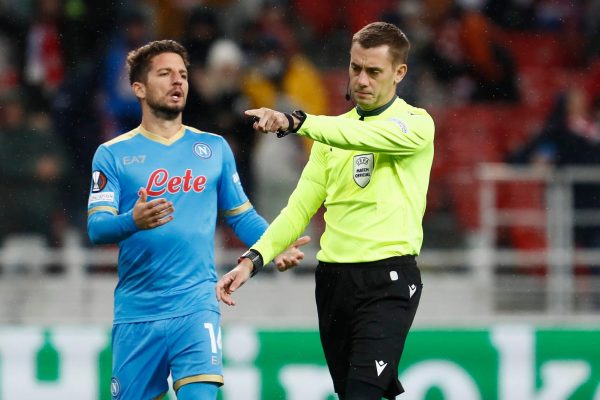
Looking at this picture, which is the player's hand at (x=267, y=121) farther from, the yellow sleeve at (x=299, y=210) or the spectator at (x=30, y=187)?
the spectator at (x=30, y=187)

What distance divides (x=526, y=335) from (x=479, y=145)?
3.12m

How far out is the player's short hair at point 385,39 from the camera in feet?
18.0

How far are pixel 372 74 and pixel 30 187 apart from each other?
524cm

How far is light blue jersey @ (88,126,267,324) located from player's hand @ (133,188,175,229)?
0.38 metres

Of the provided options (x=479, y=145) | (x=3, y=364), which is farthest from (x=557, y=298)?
(x=3, y=364)

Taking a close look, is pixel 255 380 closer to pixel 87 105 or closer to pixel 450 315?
pixel 450 315

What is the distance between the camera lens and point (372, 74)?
18.1 ft

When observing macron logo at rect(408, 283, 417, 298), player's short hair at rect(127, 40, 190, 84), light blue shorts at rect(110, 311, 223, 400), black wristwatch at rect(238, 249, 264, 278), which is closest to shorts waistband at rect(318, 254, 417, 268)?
macron logo at rect(408, 283, 417, 298)

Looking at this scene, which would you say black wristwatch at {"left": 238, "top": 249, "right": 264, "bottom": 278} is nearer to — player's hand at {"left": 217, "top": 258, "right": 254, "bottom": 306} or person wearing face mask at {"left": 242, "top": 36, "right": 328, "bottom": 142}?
player's hand at {"left": 217, "top": 258, "right": 254, "bottom": 306}

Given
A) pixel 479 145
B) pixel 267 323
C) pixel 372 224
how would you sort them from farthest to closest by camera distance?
pixel 479 145 < pixel 267 323 < pixel 372 224

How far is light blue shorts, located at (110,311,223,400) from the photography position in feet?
19.2

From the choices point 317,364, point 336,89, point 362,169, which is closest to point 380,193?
point 362,169

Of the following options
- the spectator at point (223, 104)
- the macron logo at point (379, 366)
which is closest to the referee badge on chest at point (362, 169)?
the macron logo at point (379, 366)

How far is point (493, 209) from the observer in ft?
32.9
